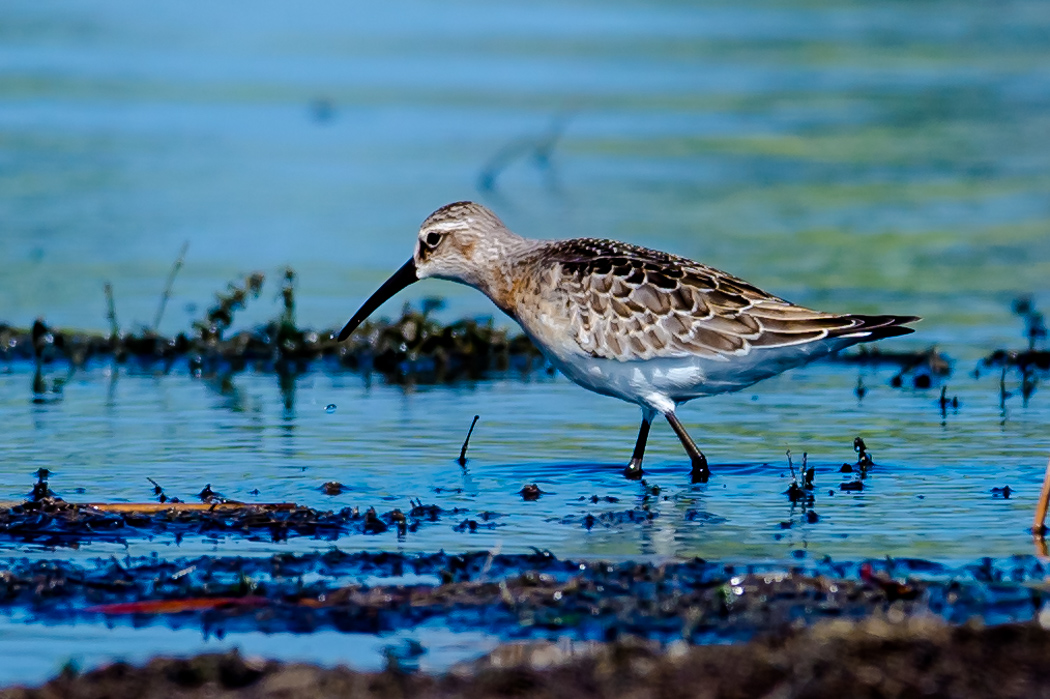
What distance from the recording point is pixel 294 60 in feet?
84.9

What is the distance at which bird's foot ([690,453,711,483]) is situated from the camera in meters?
9.64

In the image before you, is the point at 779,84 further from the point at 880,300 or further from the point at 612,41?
the point at 880,300

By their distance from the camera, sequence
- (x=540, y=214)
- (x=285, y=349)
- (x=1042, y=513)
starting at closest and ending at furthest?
(x=1042, y=513) → (x=285, y=349) → (x=540, y=214)

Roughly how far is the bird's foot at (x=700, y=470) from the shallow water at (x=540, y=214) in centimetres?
12

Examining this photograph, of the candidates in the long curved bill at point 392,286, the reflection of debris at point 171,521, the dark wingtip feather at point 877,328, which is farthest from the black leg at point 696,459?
the long curved bill at point 392,286

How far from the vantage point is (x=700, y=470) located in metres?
9.68

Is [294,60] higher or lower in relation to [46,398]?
higher

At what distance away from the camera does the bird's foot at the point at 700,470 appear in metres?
9.64

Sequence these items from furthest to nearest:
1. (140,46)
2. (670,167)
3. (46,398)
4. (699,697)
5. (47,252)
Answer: (140,46) → (670,167) → (47,252) → (46,398) → (699,697)

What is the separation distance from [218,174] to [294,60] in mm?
7336

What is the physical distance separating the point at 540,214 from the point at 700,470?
7.70 meters

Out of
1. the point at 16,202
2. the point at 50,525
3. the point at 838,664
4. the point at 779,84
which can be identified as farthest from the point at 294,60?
the point at 838,664

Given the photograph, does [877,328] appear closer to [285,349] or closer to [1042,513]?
[1042,513]

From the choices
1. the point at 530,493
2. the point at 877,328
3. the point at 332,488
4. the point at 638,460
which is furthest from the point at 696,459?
the point at 332,488
